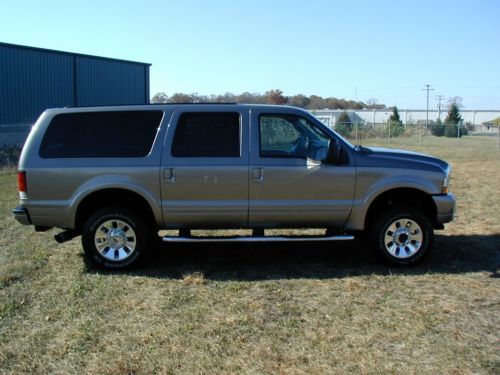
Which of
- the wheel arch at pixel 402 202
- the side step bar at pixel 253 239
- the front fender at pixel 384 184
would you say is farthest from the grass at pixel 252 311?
the front fender at pixel 384 184

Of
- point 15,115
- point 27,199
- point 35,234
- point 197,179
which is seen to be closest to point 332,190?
point 197,179

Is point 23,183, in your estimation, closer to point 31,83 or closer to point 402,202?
point 402,202

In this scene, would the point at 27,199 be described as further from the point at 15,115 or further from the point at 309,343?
the point at 15,115

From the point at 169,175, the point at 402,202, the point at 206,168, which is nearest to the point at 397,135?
the point at 402,202

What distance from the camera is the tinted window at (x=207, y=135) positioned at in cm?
615

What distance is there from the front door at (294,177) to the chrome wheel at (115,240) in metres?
1.46

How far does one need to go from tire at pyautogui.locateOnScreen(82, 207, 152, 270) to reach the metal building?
812 inches

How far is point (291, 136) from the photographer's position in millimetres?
6332

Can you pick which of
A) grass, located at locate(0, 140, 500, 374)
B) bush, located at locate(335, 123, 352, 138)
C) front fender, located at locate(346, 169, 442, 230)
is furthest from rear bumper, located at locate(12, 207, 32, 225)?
bush, located at locate(335, 123, 352, 138)

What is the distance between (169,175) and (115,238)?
3.32 feet

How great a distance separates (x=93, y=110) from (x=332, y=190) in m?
3.00

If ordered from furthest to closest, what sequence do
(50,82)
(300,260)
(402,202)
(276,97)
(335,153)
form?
(276,97) < (50,82) < (300,260) < (402,202) < (335,153)

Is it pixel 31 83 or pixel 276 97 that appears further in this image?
pixel 276 97

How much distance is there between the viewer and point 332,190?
20.3ft
